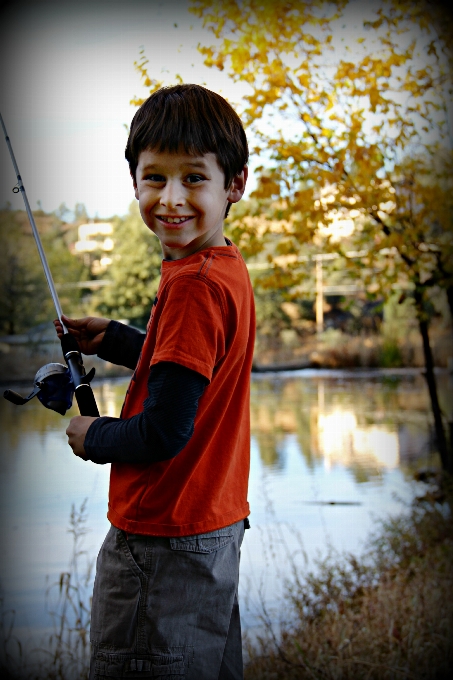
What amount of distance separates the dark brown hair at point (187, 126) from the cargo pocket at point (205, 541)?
499 mm

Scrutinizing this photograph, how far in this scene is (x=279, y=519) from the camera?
3.21 m

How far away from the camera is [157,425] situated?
0.92 meters

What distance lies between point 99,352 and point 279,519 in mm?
2122

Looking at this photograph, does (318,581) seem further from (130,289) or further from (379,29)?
(379,29)

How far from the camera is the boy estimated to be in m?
0.93

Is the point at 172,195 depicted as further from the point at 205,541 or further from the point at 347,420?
the point at 347,420

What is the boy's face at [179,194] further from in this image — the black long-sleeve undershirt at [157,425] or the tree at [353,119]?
the tree at [353,119]

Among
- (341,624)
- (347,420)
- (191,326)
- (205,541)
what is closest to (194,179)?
(191,326)

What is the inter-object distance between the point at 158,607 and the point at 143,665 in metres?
0.08

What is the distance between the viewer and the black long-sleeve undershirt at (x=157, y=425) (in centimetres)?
92

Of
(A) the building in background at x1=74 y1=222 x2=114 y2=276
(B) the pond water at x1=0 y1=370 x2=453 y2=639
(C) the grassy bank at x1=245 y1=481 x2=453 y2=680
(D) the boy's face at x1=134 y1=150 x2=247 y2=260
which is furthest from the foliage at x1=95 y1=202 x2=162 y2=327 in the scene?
(D) the boy's face at x1=134 y1=150 x2=247 y2=260

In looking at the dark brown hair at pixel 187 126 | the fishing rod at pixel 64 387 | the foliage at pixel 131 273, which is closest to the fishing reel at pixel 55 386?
the fishing rod at pixel 64 387

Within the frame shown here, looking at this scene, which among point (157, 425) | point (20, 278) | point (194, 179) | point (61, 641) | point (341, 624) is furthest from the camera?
point (20, 278)

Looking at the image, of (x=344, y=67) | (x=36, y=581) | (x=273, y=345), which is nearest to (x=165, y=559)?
(x=36, y=581)
